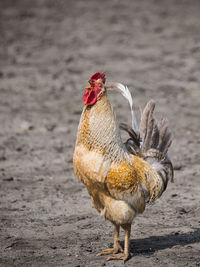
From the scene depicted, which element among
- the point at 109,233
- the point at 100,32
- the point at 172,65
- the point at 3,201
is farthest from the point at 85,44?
the point at 109,233

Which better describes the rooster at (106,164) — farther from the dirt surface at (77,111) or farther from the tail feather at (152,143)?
the dirt surface at (77,111)

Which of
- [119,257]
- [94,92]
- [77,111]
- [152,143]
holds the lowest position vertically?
[119,257]

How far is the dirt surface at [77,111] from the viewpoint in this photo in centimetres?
611

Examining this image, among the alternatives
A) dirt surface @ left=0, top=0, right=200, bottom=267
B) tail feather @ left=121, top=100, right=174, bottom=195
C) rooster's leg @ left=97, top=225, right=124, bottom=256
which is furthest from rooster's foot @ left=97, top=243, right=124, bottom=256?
tail feather @ left=121, top=100, right=174, bottom=195

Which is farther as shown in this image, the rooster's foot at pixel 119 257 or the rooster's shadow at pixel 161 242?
the rooster's shadow at pixel 161 242

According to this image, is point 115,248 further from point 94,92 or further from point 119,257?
point 94,92

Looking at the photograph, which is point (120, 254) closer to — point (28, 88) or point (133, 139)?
point (133, 139)

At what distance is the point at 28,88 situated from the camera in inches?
508

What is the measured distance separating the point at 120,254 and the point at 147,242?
54cm

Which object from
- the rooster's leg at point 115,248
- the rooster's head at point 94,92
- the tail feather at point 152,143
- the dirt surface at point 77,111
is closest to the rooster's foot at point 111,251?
the rooster's leg at point 115,248

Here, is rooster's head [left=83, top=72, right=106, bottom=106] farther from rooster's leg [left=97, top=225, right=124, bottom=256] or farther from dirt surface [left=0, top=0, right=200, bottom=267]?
dirt surface [left=0, top=0, right=200, bottom=267]

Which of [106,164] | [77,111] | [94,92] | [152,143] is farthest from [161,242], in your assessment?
[77,111]

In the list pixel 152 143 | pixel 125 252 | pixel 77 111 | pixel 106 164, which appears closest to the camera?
pixel 106 164

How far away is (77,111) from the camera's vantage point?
11461 mm
